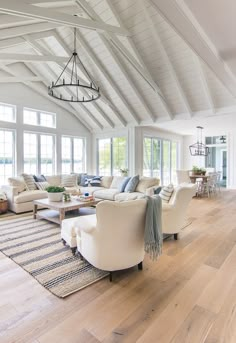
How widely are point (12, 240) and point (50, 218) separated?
37.2 inches

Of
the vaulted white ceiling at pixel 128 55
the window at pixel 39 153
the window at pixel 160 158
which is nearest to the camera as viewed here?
the vaulted white ceiling at pixel 128 55

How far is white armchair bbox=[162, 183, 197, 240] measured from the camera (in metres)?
3.40

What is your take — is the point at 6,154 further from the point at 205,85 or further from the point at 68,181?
the point at 205,85

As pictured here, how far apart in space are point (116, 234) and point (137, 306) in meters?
0.68

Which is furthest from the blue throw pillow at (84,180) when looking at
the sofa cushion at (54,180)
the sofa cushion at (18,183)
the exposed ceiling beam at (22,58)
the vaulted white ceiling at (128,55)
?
the exposed ceiling beam at (22,58)

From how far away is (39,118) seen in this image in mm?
7238

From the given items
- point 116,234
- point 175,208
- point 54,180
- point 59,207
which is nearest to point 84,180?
point 54,180

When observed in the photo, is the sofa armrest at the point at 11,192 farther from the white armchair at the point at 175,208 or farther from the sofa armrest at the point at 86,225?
the white armchair at the point at 175,208

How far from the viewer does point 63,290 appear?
217 centimetres

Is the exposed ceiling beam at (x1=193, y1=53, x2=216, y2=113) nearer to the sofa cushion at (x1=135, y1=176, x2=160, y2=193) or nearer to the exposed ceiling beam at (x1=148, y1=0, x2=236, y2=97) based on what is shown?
the exposed ceiling beam at (x1=148, y1=0, x2=236, y2=97)

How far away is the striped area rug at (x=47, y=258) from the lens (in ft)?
7.58

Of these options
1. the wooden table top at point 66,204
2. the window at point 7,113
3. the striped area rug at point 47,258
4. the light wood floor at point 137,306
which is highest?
the window at point 7,113

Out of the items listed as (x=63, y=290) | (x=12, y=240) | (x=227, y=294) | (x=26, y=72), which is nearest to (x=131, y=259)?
(x=63, y=290)

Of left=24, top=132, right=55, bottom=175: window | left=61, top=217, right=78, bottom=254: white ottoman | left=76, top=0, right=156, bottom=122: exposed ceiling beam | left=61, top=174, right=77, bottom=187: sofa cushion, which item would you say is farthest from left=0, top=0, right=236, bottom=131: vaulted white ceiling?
left=61, top=217, right=78, bottom=254: white ottoman
